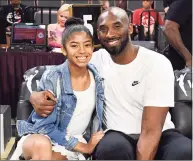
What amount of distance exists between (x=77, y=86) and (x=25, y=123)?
29 centimetres

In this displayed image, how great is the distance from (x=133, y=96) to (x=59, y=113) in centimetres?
35

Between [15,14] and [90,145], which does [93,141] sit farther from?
[15,14]

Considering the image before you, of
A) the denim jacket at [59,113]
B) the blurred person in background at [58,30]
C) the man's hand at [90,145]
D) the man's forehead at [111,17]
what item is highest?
the man's forehead at [111,17]

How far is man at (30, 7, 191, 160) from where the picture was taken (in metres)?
2.03

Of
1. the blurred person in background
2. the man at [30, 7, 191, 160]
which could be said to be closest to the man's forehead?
the man at [30, 7, 191, 160]

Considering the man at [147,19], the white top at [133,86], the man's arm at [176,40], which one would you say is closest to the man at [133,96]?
the white top at [133,86]

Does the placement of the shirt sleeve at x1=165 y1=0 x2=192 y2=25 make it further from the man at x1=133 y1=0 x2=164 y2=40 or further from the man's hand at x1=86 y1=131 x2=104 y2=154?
the man at x1=133 y1=0 x2=164 y2=40

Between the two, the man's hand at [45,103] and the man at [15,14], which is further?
the man at [15,14]

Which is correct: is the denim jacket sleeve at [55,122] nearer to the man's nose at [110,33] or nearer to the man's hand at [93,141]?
the man's hand at [93,141]

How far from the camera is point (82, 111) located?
7.00 feet

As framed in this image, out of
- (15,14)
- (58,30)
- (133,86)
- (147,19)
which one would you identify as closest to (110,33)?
(133,86)

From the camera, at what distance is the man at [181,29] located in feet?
9.38

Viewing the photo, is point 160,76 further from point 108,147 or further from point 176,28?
point 176,28

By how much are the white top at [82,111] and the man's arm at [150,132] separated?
0.26m
